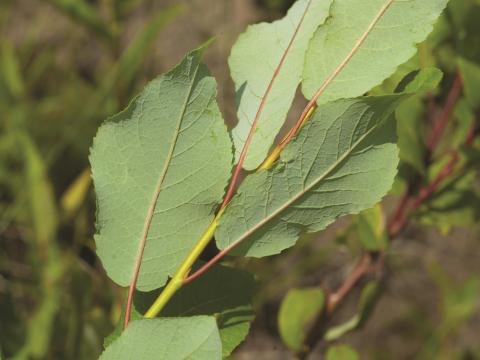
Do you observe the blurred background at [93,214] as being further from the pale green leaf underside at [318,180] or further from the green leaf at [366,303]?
the pale green leaf underside at [318,180]

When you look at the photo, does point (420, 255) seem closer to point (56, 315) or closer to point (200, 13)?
point (200, 13)

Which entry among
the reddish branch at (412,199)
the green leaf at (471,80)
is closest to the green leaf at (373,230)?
the reddish branch at (412,199)

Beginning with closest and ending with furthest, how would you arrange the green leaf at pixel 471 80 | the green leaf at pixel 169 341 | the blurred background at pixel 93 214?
the green leaf at pixel 169 341 < the green leaf at pixel 471 80 < the blurred background at pixel 93 214

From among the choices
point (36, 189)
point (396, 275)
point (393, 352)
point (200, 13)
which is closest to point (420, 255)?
point (396, 275)

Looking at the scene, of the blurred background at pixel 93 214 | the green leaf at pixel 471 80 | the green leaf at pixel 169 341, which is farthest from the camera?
the blurred background at pixel 93 214

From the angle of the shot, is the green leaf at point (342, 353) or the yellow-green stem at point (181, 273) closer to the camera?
the yellow-green stem at point (181, 273)

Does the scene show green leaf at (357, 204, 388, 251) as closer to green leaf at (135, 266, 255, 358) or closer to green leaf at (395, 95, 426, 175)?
green leaf at (395, 95, 426, 175)
